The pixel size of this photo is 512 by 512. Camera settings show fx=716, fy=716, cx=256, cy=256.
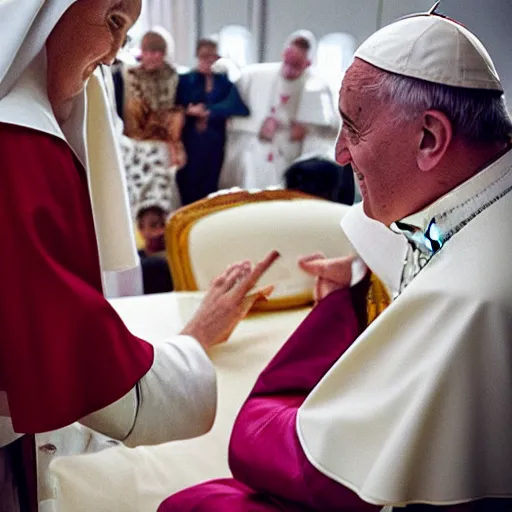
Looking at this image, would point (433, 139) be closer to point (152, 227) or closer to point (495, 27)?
point (495, 27)

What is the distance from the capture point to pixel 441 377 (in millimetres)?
886

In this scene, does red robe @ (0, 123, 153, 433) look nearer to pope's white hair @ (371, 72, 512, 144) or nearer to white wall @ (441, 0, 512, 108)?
pope's white hair @ (371, 72, 512, 144)

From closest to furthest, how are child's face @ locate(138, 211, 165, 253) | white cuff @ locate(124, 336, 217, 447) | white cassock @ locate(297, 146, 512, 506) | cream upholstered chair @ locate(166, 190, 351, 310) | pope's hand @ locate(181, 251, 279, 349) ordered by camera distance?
1. white cassock @ locate(297, 146, 512, 506)
2. white cuff @ locate(124, 336, 217, 447)
3. pope's hand @ locate(181, 251, 279, 349)
4. cream upholstered chair @ locate(166, 190, 351, 310)
5. child's face @ locate(138, 211, 165, 253)

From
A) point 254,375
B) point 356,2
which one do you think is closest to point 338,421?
point 356,2

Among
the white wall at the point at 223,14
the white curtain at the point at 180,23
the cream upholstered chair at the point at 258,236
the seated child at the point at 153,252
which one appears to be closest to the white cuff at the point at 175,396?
the cream upholstered chair at the point at 258,236

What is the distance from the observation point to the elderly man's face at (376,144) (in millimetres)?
974

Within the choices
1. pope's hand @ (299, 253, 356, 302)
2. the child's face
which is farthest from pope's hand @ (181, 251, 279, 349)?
the child's face

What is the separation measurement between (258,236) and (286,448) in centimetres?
135

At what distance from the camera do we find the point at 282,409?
1.22 meters

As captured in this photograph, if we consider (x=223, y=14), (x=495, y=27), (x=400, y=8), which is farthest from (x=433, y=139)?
(x=223, y=14)

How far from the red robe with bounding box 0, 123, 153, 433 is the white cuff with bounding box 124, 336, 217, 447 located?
0.08 metres

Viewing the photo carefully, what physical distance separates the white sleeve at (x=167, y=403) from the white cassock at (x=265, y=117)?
1.95 meters

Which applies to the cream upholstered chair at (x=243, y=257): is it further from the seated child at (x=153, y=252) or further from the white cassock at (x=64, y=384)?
the white cassock at (x=64, y=384)

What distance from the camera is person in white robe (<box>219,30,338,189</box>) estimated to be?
10.7 feet
